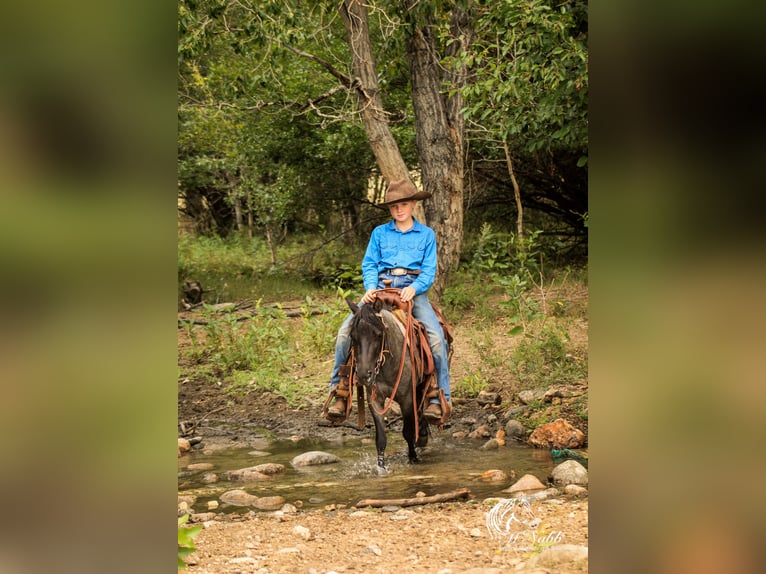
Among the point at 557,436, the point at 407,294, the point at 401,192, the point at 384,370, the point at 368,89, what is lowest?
the point at 557,436

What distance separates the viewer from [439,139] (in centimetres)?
1205

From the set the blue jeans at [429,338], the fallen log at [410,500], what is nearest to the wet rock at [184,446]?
the blue jeans at [429,338]

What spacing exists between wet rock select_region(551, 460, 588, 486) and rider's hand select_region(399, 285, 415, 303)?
1.93 meters

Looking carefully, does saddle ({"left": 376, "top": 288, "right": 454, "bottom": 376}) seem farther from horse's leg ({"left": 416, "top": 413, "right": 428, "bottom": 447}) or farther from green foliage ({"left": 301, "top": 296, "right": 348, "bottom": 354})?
green foliage ({"left": 301, "top": 296, "right": 348, "bottom": 354})

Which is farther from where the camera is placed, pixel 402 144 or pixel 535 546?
pixel 402 144

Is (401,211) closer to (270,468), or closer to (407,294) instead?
(407,294)

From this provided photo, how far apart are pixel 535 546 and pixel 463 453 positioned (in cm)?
340

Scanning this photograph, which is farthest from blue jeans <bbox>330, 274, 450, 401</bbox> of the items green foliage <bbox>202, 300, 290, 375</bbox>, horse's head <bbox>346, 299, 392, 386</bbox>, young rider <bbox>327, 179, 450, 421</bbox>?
green foliage <bbox>202, 300, 290, 375</bbox>

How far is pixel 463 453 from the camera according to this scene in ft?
24.5

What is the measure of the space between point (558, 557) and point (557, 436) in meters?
4.11

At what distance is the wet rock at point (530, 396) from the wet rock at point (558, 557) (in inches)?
204

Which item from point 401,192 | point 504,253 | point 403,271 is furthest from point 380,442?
point 504,253
